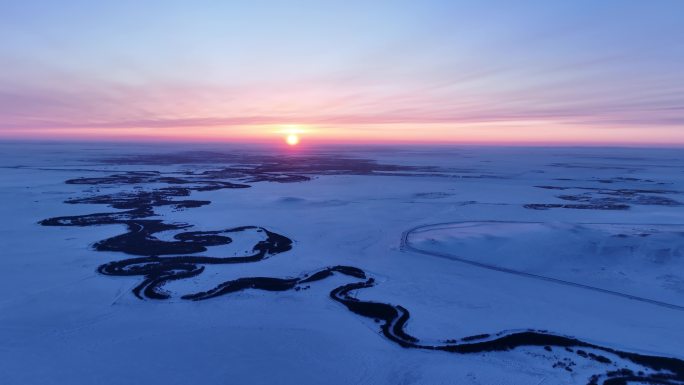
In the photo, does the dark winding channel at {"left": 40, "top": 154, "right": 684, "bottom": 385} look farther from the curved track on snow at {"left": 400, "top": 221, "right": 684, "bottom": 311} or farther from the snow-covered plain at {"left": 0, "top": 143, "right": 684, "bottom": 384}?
the curved track on snow at {"left": 400, "top": 221, "right": 684, "bottom": 311}

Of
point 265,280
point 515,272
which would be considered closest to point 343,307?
point 265,280

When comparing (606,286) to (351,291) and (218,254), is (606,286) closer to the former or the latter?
(351,291)

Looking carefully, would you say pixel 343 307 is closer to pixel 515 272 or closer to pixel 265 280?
pixel 265 280

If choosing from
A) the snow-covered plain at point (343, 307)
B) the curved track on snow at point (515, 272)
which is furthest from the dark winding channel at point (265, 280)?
the curved track on snow at point (515, 272)

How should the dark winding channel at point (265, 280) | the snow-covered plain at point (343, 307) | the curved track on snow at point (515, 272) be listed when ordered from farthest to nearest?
the curved track on snow at point (515, 272)
the dark winding channel at point (265, 280)
the snow-covered plain at point (343, 307)

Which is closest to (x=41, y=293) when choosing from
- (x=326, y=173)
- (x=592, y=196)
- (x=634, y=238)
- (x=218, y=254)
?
(x=218, y=254)

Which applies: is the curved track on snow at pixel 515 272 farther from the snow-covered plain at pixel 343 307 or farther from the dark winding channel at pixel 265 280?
the dark winding channel at pixel 265 280

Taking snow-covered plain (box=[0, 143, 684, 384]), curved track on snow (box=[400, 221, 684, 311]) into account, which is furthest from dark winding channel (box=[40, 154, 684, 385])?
curved track on snow (box=[400, 221, 684, 311])
